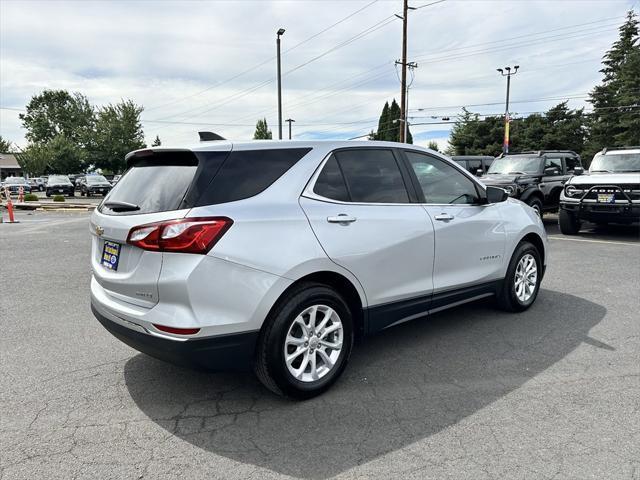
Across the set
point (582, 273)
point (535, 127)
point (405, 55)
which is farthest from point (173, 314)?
point (535, 127)

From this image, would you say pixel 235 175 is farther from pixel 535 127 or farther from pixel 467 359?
pixel 535 127

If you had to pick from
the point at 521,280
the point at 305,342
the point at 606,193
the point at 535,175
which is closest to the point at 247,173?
the point at 305,342

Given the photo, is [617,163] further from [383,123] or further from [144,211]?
[383,123]

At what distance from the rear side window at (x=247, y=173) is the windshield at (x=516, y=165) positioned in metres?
10.9

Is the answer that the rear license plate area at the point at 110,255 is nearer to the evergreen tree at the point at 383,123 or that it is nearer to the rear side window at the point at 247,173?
the rear side window at the point at 247,173

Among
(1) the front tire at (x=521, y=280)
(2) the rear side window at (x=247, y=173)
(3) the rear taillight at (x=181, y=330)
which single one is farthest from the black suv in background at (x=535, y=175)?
(3) the rear taillight at (x=181, y=330)

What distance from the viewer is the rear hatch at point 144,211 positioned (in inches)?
111

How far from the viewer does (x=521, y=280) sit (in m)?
5.04

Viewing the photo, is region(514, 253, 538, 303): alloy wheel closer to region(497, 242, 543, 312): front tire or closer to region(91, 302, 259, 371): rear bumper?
region(497, 242, 543, 312): front tire

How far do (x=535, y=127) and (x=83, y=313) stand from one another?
6387 centimetres

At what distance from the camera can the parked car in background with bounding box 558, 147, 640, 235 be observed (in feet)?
32.0

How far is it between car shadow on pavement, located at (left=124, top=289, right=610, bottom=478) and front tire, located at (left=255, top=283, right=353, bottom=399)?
15 centimetres

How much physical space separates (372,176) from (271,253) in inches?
46.6

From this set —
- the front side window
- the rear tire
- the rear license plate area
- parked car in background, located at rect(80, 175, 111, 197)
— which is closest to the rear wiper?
the rear license plate area
